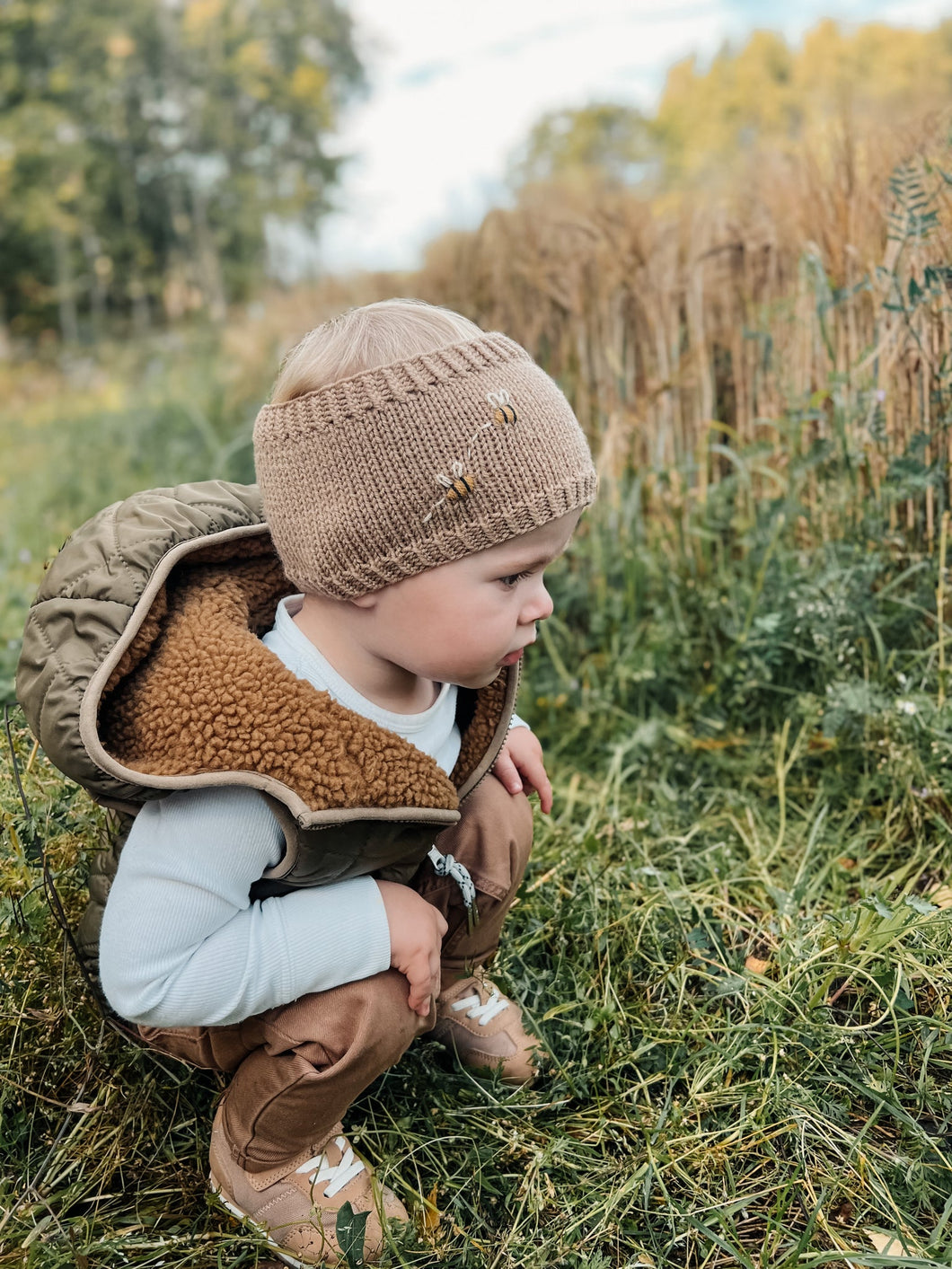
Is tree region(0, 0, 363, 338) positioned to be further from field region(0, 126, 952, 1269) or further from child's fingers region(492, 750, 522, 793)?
child's fingers region(492, 750, 522, 793)

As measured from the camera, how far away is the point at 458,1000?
185 cm

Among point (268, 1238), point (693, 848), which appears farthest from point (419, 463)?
Answer: point (693, 848)

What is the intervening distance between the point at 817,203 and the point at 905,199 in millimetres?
411

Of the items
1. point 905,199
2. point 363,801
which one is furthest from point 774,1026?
point 905,199

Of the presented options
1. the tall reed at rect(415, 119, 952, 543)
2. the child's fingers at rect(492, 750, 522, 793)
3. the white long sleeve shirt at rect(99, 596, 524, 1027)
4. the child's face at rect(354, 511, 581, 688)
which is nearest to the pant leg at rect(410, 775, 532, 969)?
the child's fingers at rect(492, 750, 522, 793)

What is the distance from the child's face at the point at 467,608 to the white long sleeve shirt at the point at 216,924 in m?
0.33

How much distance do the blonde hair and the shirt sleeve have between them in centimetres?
61

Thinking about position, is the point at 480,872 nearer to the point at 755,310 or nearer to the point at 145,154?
the point at 755,310

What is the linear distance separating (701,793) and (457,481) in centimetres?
163

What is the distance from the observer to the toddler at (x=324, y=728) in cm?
129

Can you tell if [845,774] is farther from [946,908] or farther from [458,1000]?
[458,1000]

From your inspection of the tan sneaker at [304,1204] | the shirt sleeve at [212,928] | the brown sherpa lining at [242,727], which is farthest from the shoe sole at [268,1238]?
the brown sherpa lining at [242,727]

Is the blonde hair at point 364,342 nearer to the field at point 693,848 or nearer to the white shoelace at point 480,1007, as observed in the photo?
the field at point 693,848

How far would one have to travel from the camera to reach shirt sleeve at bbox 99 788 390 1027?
1.24 metres
